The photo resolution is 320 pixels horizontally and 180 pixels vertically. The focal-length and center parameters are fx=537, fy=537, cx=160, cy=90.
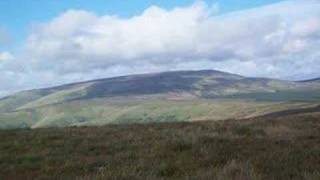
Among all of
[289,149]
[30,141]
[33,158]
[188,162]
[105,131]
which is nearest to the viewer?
[188,162]

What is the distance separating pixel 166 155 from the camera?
53.5 ft

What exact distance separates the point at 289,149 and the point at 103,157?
18.6ft

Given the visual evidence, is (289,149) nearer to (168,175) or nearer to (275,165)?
(275,165)

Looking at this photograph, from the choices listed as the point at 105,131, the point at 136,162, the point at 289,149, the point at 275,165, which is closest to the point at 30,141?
the point at 105,131

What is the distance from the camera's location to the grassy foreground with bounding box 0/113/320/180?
12.3 metres

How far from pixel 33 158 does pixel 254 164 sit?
7.62 metres

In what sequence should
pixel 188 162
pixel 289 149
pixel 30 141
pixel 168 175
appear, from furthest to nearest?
pixel 30 141, pixel 289 149, pixel 188 162, pixel 168 175

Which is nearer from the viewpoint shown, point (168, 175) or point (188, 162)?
point (168, 175)

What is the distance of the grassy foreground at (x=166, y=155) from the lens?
12281 millimetres

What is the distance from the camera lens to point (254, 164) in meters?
13.1

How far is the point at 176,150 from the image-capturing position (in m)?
17.6

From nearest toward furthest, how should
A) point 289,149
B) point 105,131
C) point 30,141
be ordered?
point 289,149 → point 30,141 → point 105,131

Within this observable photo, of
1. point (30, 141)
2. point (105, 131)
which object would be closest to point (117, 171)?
point (30, 141)

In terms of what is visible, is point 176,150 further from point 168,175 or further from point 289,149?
point 168,175
